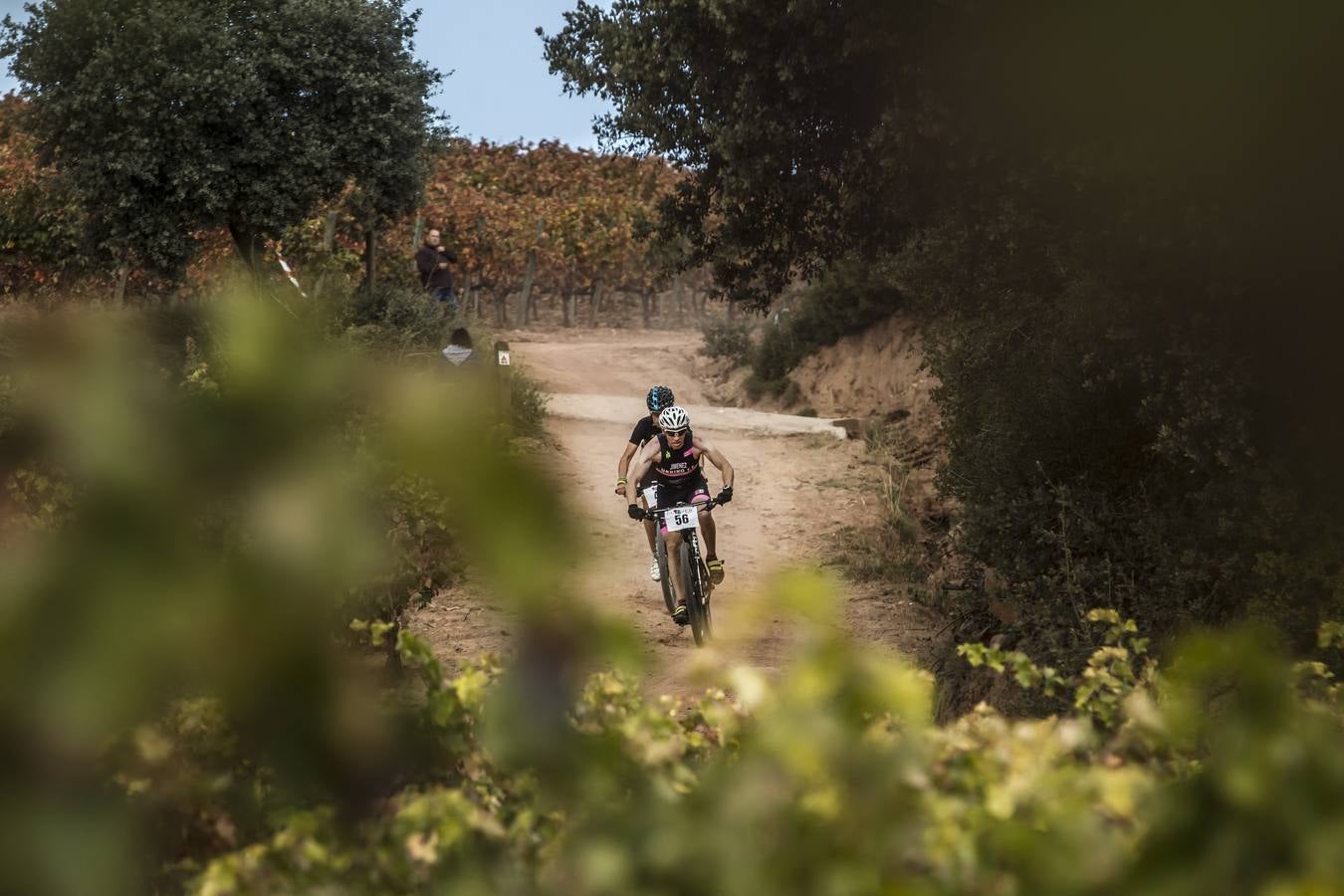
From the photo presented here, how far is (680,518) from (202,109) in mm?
17099

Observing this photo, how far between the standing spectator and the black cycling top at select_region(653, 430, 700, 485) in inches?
507

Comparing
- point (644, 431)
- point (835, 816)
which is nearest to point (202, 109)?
point (644, 431)

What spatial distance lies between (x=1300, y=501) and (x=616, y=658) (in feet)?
23.1

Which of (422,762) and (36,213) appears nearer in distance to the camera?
(422,762)

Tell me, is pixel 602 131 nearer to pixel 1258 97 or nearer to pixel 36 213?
pixel 1258 97

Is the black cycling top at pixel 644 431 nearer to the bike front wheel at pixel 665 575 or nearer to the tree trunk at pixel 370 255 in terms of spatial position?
the bike front wheel at pixel 665 575

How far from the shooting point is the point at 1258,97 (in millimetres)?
7305

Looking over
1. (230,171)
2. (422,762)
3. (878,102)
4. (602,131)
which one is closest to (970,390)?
(878,102)

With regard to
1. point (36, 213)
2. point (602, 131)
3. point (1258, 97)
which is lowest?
point (1258, 97)

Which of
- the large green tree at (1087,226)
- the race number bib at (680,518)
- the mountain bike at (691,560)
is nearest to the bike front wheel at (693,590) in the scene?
the mountain bike at (691,560)

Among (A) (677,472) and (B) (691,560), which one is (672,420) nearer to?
(A) (677,472)

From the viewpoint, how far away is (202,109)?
23.3 metres

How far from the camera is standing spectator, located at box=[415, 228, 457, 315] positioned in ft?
72.6

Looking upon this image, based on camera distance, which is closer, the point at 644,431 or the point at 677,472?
the point at 677,472
